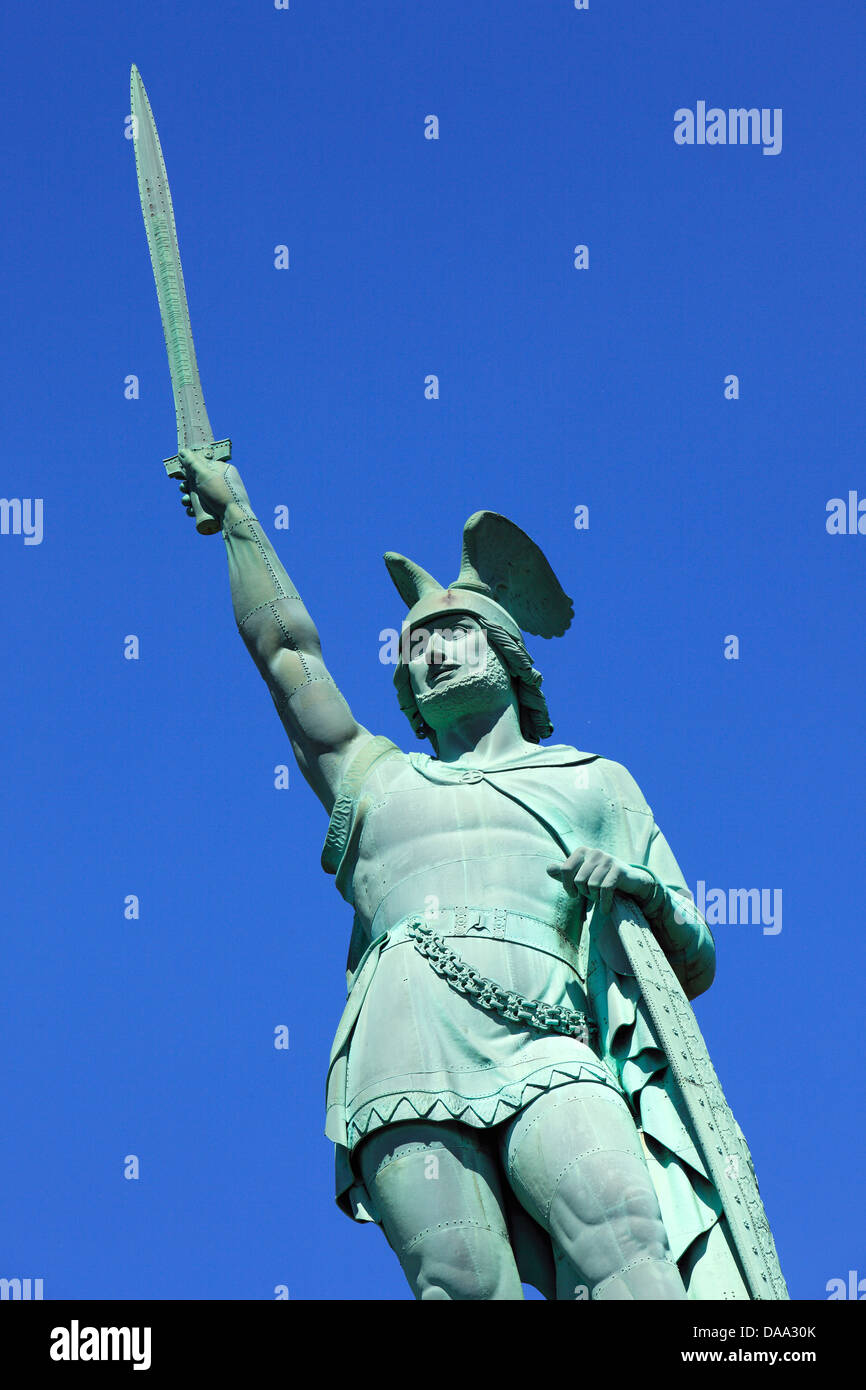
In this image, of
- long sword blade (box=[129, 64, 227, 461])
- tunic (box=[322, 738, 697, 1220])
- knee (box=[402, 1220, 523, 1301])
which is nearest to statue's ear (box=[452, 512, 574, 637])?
tunic (box=[322, 738, 697, 1220])

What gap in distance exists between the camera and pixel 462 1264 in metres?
13.1

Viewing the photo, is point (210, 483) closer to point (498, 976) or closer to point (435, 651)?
point (435, 651)

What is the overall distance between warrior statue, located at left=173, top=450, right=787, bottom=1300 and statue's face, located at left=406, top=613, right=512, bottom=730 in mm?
14

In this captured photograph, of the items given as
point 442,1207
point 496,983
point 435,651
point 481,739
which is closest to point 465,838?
point 496,983

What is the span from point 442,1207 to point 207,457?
5578 millimetres

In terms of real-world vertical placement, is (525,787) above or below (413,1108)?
above

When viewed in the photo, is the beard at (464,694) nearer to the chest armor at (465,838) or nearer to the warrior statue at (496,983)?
the warrior statue at (496,983)

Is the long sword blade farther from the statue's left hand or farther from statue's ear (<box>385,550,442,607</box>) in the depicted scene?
the statue's left hand

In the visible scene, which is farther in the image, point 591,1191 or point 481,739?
point 481,739

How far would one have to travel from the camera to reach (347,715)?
613 inches
